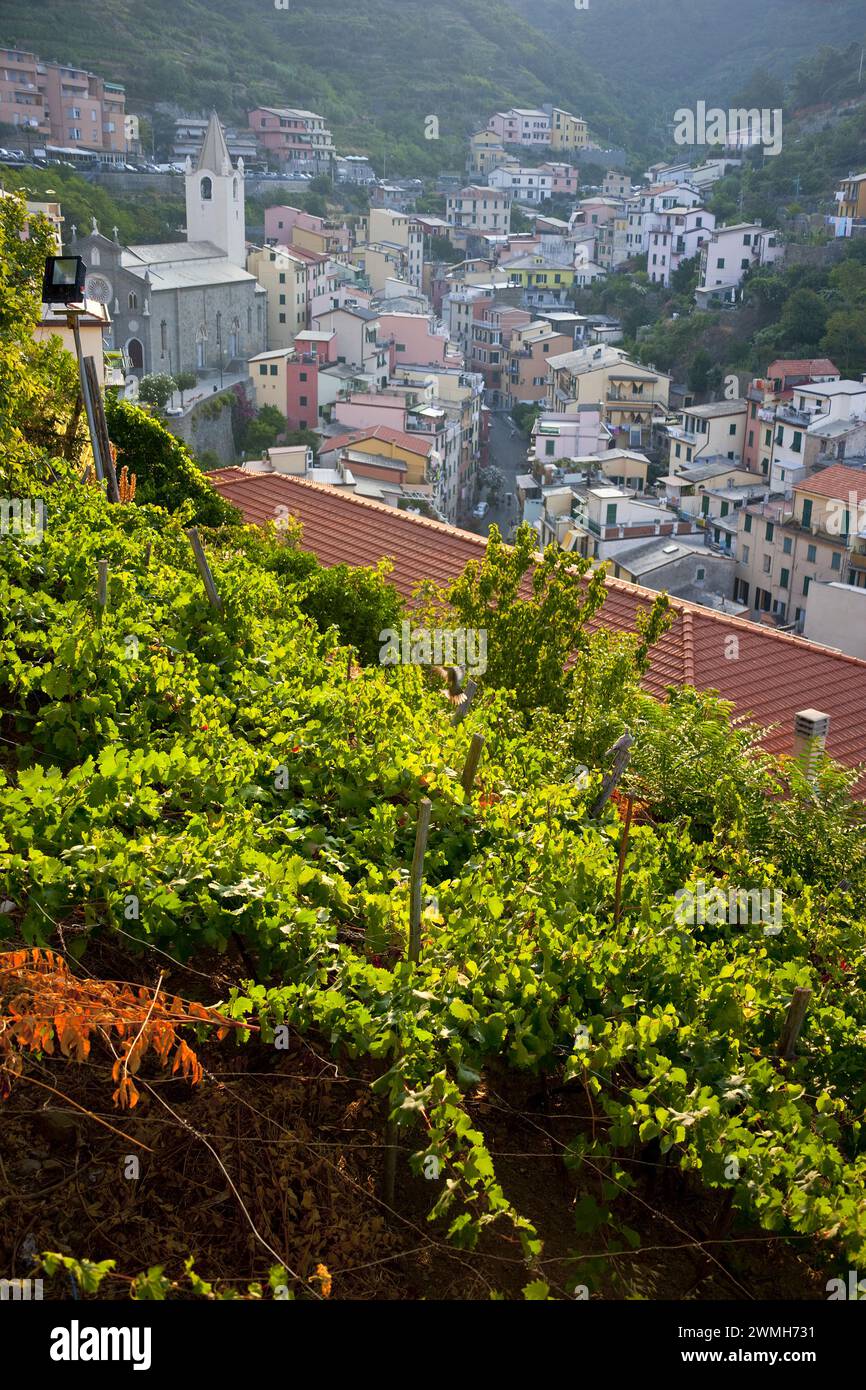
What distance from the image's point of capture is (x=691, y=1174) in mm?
4438

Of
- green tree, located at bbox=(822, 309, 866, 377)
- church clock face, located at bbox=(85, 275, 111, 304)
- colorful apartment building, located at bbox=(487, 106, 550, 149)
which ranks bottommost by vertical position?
green tree, located at bbox=(822, 309, 866, 377)

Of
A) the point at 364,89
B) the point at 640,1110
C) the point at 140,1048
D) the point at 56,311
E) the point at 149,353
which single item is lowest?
the point at 640,1110

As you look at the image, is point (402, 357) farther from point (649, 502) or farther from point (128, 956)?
point (128, 956)

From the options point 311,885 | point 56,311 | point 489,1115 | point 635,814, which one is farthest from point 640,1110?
point 56,311

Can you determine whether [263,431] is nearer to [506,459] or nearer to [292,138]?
[506,459]

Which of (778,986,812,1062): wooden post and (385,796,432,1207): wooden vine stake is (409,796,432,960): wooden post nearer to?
(385,796,432,1207): wooden vine stake

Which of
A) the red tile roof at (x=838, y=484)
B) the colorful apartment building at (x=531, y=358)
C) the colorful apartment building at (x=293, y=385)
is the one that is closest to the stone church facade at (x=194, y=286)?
the colorful apartment building at (x=293, y=385)

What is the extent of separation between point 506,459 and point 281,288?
16.1m

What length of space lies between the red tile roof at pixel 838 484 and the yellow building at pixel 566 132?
87898 millimetres

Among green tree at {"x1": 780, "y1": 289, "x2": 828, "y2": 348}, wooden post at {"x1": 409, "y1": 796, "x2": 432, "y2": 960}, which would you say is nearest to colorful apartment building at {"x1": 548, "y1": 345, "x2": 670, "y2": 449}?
green tree at {"x1": 780, "y1": 289, "x2": 828, "y2": 348}

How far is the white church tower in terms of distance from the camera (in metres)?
66.4

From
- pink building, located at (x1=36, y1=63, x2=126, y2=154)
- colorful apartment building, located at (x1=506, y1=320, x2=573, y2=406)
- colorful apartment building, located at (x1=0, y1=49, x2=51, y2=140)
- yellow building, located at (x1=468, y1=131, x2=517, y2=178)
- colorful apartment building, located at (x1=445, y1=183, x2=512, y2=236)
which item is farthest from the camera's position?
yellow building, located at (x1=468, y1=131, x2=517, y2=178)

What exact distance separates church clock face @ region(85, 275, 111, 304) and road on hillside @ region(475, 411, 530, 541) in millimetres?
17592

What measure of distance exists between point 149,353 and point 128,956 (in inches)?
2185
